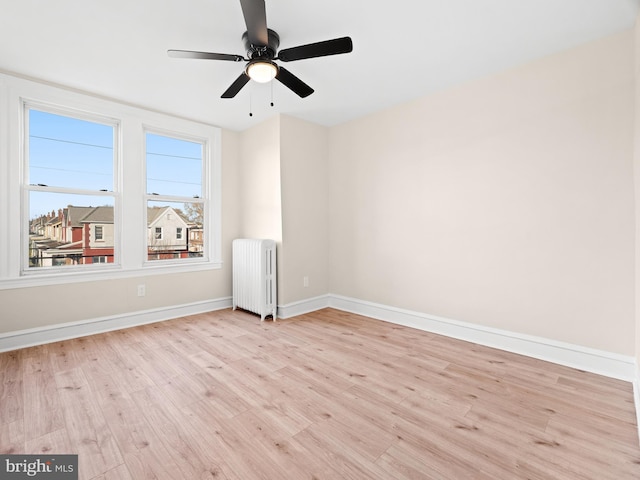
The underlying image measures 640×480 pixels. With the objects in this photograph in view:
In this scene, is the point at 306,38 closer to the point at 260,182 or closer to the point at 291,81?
the point at 291,81

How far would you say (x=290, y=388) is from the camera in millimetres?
2020

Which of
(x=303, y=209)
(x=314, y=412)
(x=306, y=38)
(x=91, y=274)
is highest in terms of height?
(x=306, y=38)

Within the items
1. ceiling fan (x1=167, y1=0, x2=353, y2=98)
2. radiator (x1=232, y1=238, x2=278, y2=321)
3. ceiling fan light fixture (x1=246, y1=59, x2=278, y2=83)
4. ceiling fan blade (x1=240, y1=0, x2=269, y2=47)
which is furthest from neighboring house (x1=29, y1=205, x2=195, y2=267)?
ceiling fan blade (x1=240, y1=0, x2=269, y2=47)

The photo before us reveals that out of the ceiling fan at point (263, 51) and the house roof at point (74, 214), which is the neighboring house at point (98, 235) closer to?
the house roof at point (74, 214)

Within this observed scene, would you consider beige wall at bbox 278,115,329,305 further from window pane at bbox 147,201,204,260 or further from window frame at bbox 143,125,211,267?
window pane at bbox 147,201,204,260

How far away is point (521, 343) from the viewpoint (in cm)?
253

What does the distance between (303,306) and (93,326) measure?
7.41 feet

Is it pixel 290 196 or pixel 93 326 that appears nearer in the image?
pixel 93 326

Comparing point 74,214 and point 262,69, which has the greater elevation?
point 262,69

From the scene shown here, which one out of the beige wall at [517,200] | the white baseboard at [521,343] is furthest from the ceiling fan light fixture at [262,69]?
the white baseboard at [521,343]

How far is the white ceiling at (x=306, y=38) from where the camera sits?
1883 mm

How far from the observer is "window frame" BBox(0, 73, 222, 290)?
8.68ft

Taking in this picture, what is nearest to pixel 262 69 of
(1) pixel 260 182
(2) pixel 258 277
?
(1) pixel 260 182

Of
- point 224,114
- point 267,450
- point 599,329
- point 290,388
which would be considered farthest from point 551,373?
point 224,114
